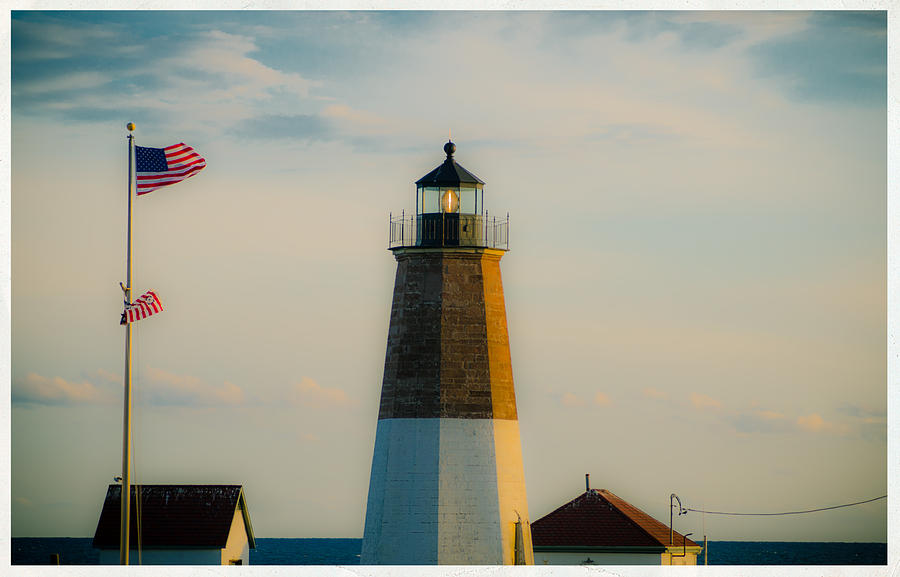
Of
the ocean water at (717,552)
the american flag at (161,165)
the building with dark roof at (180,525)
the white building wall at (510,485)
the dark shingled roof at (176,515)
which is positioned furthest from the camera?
the ocean water at (717,552)

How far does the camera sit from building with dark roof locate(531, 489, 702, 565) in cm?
5553

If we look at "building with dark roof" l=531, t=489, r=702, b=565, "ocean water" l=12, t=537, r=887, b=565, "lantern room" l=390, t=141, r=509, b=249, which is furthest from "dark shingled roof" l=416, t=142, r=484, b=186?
"ocean water" l=12, t=537, r=887, b=565

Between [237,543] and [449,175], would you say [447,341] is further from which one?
[237,543]

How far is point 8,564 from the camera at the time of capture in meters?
39.0

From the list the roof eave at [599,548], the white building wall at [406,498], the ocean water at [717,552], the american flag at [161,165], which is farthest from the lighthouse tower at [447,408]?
the ocean water at [717,552]

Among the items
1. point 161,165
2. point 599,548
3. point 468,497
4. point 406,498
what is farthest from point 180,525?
point 161,165

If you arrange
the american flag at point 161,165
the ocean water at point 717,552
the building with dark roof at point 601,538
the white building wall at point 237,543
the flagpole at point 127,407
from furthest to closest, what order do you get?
the ocean water at point 717,552 → the building with dark roof at point 601,538 → the white building wall at point 237,543 → the american flag at point 161,165 → the flagpole at point 127,407

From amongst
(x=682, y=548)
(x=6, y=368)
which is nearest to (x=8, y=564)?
(x=6, y=368)

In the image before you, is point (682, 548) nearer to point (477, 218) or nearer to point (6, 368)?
point (477, 218)

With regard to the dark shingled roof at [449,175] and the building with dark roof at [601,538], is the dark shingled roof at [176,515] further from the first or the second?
the dark shingled roof at [449,175]

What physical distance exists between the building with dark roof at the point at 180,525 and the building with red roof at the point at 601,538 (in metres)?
9.31

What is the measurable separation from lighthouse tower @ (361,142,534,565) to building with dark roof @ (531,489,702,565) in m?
12.3

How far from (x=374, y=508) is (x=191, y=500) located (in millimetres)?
14635

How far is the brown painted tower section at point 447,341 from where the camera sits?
42.7 metres
